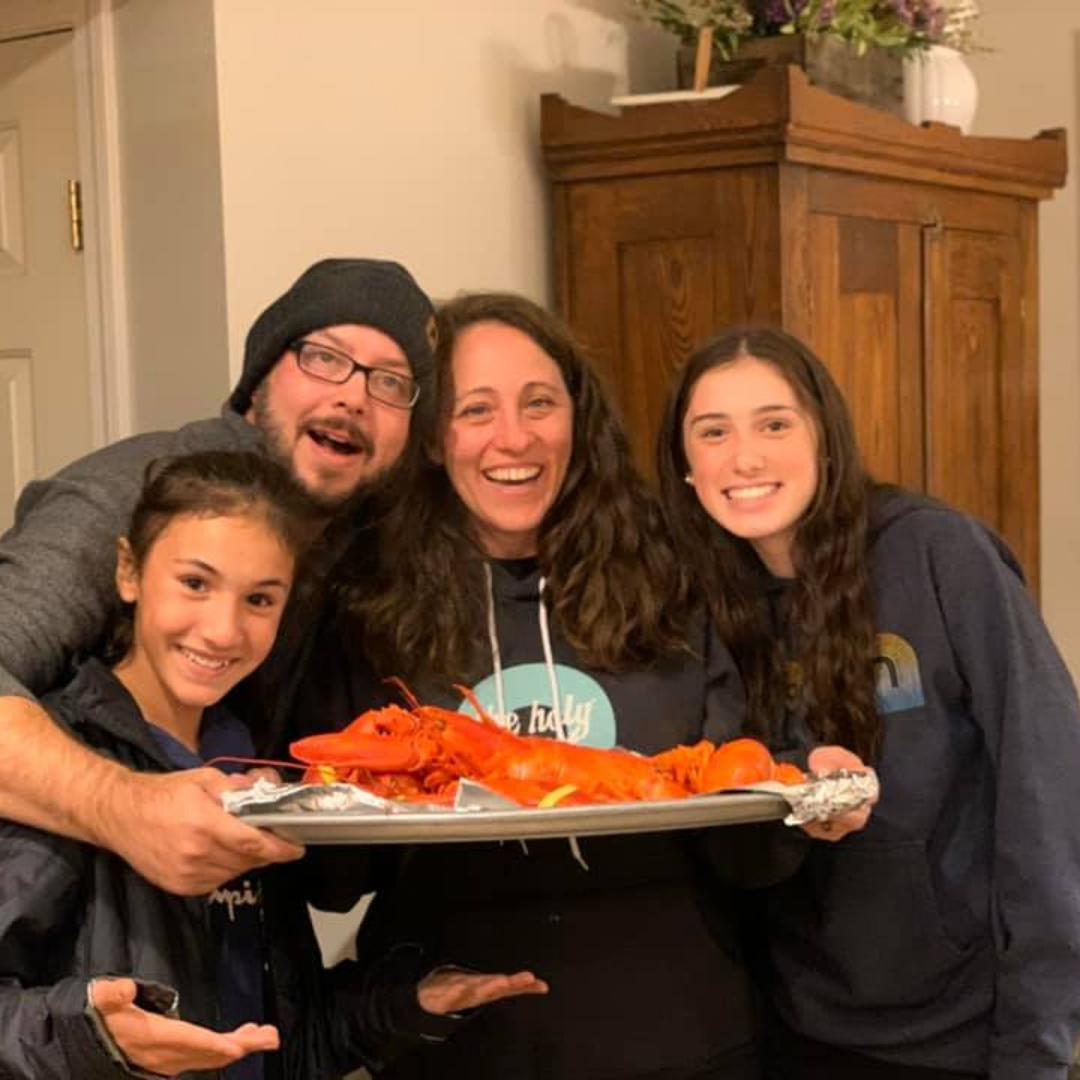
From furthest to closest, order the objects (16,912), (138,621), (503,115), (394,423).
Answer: (503,115), (394,423), (138,621), (16,912)

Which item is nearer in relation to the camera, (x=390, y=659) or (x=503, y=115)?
(x=390, y=659)

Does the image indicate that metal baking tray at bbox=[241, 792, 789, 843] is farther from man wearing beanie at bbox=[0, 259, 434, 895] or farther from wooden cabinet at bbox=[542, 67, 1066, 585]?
wooden cabinet at bbox=[542, 67, 1066, 585]

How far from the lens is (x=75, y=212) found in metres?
3.12

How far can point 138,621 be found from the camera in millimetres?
1711

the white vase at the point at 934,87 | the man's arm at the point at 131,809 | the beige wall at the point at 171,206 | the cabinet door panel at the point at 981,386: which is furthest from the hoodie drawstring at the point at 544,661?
the white vase at the point at 934,87

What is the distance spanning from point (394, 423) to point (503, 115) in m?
1.62

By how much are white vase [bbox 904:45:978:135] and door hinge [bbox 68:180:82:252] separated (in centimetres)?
164

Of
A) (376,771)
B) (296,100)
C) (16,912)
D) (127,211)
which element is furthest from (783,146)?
(16,912)

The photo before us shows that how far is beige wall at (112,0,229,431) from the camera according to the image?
2.93 meters

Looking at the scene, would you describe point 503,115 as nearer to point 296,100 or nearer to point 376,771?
point 296,100

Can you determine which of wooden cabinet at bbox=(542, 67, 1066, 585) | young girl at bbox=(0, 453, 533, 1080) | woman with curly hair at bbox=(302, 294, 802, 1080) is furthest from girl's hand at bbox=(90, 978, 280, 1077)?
wooden cabinet at bbox=(542, 67, 1066, 585)

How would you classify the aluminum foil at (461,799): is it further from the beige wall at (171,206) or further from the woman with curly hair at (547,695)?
the beige wall at (171,206)

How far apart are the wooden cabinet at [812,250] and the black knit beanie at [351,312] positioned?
1.32 meters

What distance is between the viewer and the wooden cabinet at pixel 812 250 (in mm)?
3275
